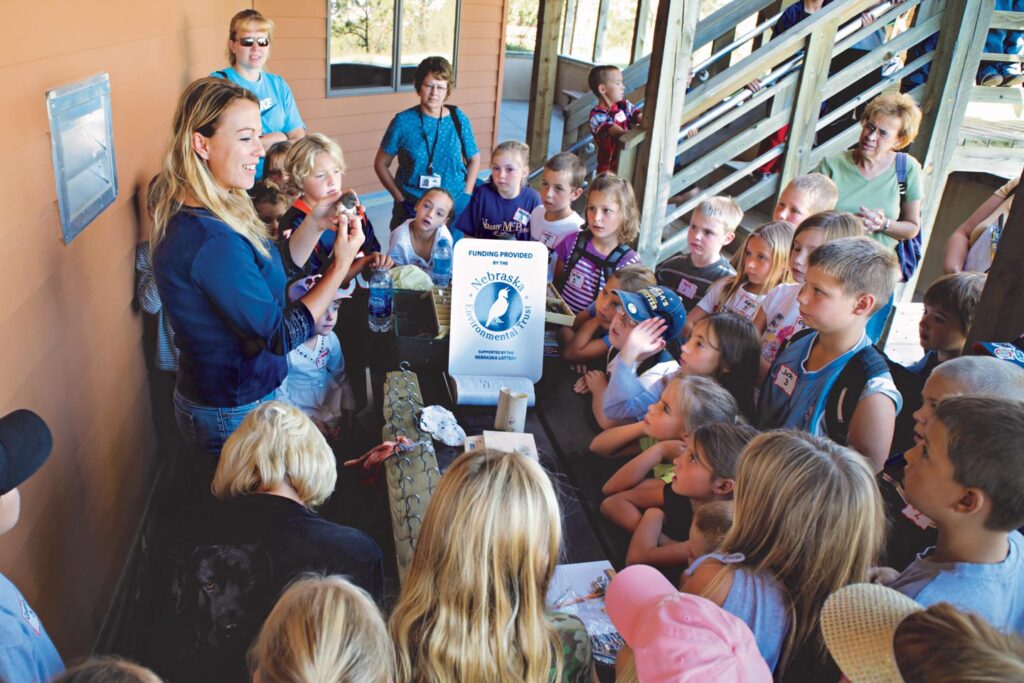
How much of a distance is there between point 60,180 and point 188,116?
0.37 m

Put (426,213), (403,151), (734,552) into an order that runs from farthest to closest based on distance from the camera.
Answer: (403,151), (426,213), (734,552)

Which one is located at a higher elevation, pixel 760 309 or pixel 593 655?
pixel 760 309

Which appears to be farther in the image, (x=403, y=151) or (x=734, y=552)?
(x=403, y=151)

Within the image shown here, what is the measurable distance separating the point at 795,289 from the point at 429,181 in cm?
260

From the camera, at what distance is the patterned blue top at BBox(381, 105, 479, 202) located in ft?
15.5

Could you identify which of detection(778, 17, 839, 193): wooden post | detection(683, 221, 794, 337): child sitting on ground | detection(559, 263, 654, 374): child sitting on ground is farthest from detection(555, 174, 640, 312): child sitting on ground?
detection(778, 17, 839, 193): wooden post

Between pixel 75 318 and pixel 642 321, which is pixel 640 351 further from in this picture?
pixel 75 318

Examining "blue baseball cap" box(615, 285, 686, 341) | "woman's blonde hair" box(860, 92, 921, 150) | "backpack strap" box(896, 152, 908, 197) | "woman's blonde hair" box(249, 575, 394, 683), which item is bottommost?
"woman's blonde hair" box(249, 575, 394, 683)

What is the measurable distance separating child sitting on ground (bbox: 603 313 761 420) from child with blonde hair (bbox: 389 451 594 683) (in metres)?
1.05

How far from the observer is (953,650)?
0.92m

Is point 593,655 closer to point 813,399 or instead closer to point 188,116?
point 813,399

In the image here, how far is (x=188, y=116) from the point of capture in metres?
2.08

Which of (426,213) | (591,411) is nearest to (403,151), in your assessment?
(426,213)

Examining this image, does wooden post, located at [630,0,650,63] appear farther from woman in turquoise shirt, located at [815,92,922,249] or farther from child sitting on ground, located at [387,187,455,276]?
child sitting on ground, located at [387,187,455,276]
